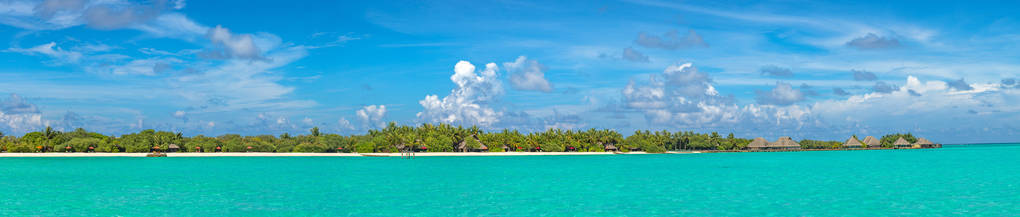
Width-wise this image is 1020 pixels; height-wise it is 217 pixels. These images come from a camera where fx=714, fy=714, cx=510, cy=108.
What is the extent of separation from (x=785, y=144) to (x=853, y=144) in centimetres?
2526

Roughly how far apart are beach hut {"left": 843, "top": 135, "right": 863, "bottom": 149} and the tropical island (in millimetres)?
33579

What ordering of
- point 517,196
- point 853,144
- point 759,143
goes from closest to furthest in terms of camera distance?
1. point 517,196
2. point 759,143
3. point 853,144

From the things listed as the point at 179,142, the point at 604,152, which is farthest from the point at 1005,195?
the point at 179,142

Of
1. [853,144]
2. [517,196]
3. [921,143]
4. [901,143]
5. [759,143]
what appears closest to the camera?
[517,196]

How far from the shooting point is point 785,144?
17012 centimetres

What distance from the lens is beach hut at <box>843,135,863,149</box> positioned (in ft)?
599

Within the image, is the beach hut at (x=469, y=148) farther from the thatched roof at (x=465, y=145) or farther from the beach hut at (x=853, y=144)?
the beach hut at (x=853, y=144)

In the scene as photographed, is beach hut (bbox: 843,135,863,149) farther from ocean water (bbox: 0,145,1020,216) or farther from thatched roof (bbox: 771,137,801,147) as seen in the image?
ocean water (bbox: 0,145,1020,216)

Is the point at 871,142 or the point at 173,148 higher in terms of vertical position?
the point at 871,142

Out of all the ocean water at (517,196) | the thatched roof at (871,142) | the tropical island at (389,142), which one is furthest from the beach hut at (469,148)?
the thatched roof at (871,142)

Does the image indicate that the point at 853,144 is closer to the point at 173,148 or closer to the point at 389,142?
the point at 389,142

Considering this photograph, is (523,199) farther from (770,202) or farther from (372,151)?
(372,151)

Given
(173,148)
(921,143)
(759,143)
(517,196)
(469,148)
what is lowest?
(517,196)

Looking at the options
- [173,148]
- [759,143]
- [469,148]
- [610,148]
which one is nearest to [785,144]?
[759,143]
